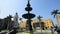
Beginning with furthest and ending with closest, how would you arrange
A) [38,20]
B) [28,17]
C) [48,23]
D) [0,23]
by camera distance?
[0,23] < [38,20] < [48,23] < [28,17]

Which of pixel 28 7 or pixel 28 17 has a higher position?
pixel 28 7

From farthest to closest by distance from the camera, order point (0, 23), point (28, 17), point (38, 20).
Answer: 1. point (0, 23)
2. point (38, 20)
3. point (28, 17)

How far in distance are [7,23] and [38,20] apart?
22.0 m

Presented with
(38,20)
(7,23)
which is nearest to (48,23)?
(38,20)

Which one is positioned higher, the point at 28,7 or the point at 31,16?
the point at 28,7

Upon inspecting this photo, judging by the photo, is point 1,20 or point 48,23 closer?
point 48,23

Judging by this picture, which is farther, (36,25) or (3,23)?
(3,23)

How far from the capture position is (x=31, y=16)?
25391 mm

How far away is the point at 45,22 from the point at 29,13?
180 feet

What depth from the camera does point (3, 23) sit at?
89.4 m

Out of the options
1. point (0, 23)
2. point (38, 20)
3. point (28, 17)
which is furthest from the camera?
point (0, 23)

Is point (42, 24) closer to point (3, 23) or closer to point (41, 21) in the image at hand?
point (41, 21)

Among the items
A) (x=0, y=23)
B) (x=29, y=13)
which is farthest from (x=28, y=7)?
(x=0, y=23)

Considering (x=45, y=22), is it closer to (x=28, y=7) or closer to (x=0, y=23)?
(x=0, y=23)
